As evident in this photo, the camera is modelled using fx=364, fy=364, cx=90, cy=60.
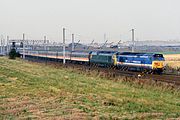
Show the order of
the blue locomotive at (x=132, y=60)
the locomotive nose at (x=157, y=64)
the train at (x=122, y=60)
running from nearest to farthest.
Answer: the locomotive nose at (x=157, y=64), the blue locomotive at (x=132, y=60), the train at (x=122, y=60)

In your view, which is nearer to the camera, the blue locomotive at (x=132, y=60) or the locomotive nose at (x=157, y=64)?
the locomotive nose at (x=157, y=64)

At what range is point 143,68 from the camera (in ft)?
164

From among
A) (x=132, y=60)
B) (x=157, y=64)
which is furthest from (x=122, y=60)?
(x=157, y=64)

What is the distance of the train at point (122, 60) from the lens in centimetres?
4787

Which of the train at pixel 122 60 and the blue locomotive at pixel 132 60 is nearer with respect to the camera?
the blue locomotive at pixel 132 60

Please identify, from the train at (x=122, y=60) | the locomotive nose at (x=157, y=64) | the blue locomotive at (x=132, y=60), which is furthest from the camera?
the train at (x=122, y=60)

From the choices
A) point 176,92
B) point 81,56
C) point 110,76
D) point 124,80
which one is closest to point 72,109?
point 176,92

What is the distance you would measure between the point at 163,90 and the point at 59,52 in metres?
62.6

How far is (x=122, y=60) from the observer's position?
57125mm

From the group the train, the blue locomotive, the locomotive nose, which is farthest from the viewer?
the train

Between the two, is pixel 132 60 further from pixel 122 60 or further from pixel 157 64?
pixel 157 64

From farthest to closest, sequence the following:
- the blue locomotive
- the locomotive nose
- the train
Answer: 1. the train
2. the blue locomotive
3. the locomotive nose

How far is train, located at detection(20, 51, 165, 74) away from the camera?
157 ft

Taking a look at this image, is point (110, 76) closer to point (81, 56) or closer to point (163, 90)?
point (163, 90)
